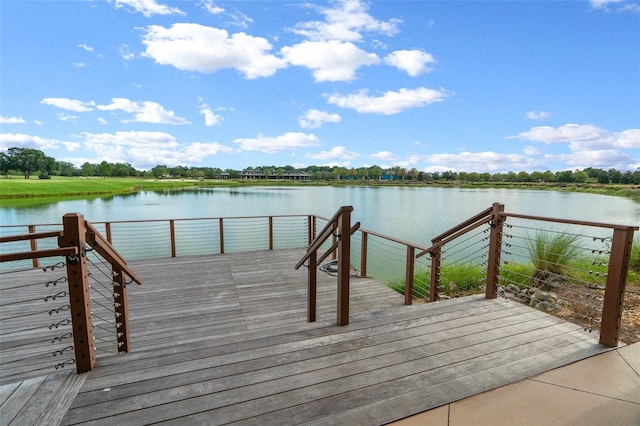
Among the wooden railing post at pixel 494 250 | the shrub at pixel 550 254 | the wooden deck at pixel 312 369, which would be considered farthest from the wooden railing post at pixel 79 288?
the shrub at pixel 550 254

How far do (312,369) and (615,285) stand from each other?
217 cm

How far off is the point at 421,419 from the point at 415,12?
11.7 m

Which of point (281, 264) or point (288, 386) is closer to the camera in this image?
point (288, 386)

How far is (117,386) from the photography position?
1678 millimetres

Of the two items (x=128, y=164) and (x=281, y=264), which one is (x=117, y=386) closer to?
(x=281, y=264)

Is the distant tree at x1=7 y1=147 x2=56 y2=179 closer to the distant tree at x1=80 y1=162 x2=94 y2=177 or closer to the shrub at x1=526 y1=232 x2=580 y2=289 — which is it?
the distant tree at x1=80 y1=162 x2=94 y2=177

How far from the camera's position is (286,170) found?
95.8 meters

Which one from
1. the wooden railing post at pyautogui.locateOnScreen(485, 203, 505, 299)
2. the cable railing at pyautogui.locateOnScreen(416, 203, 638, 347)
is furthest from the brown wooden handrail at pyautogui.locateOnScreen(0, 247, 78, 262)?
the wooden railing post at pyautogui.locateOnScreen(485, 203, 505, 299)

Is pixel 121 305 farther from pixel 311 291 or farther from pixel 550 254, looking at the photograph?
pixel 550 254

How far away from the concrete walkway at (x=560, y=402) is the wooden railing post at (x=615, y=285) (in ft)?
0.82

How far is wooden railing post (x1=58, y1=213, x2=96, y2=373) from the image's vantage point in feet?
5.42

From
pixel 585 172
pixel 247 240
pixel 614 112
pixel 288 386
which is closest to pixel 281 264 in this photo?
pixel 288 386

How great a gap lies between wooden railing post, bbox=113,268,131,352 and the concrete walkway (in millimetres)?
1981

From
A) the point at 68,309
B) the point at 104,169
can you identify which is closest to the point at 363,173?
the point at 104,169
